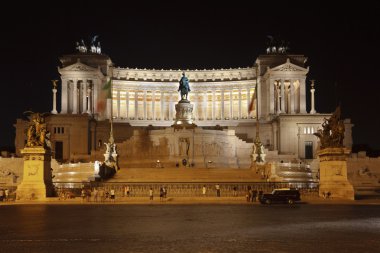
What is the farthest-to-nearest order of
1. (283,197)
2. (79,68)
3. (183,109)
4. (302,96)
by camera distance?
1. (302,96)
2. (79,68)
3. (183,109)
4. (283,197)

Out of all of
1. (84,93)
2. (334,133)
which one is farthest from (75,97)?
(334,133)

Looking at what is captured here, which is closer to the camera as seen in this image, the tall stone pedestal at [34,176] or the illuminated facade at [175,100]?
the tall stone pedestal at [34,176]

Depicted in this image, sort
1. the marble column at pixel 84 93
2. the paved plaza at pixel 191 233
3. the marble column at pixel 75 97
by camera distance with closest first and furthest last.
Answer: the paved plaza at pixel 191 233, the marble column at pixel 75 97, the marble column at pixel 84 93

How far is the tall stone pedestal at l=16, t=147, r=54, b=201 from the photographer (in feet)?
144

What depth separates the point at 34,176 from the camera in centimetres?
4441


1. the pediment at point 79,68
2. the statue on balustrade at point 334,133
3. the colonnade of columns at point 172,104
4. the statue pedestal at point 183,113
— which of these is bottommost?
the statue on balustrade at point 334,133

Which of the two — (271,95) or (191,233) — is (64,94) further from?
(191,233)

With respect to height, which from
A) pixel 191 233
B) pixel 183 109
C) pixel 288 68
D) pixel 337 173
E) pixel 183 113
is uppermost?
pixel 288 68

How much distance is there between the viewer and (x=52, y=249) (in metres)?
17.0

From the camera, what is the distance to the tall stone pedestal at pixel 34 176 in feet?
144

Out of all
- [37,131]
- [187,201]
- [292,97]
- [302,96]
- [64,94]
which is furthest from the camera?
[302,96]

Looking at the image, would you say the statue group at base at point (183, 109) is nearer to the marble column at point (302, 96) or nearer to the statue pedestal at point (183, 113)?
the statue pedestal at point (183, 113)

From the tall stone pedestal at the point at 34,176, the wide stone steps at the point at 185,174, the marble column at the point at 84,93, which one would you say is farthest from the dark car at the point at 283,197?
the marble column at the point at 84,93

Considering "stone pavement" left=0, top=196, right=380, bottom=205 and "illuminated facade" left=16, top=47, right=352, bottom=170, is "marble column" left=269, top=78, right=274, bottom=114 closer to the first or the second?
"illuminated facade" left=16, top=47, right=352, bottom=170
